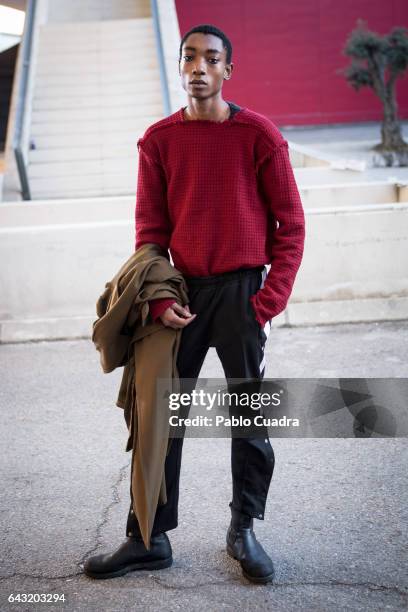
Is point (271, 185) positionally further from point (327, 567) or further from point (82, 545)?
point (82, 545)

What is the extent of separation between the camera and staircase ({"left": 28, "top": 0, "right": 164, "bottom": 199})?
1276 centimetres

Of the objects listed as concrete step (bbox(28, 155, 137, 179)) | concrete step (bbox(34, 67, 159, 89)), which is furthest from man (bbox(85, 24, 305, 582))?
concrete step (bbox(34, 67, 159, 89))

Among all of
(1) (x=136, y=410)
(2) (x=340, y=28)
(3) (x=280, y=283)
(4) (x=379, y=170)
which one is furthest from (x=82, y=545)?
(2) (x=340, y=28)

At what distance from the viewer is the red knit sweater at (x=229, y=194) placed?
2873 millimetres

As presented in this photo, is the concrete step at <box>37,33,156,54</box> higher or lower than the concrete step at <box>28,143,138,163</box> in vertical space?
higher

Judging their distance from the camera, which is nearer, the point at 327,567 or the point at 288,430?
the point at 327,567

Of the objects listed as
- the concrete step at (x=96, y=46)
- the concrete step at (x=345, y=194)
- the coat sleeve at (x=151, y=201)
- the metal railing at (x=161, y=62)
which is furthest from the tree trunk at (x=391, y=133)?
the coat sleeve at (x=151, y=201)

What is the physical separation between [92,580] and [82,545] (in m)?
0.32

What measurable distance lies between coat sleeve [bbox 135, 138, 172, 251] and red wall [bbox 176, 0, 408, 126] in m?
21.2

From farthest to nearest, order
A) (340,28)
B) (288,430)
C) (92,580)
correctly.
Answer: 1. (340,28)
2. (288,430)
3. (92,580)

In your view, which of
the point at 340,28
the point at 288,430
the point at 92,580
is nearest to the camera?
the point at 92,580

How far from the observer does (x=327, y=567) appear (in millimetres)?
3148

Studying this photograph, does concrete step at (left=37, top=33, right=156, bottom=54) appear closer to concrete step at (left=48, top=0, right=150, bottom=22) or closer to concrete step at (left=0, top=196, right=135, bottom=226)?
concrete step at (left=48, top=0, right=150, bottom=22)

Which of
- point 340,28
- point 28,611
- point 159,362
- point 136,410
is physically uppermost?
point 340,28
